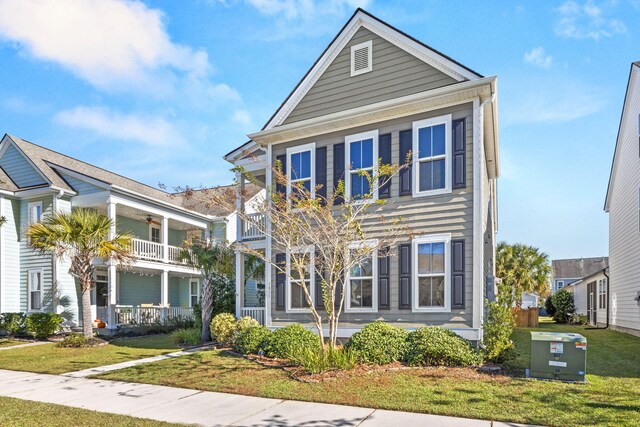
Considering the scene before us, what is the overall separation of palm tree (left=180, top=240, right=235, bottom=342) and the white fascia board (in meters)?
4.26

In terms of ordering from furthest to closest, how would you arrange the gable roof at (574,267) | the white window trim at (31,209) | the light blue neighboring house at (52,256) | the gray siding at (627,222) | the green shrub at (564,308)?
1. the gable roof at (574,267)
2. the green shrub at (564,308)
3. the white window trim at (31,209)
4. the light blue neighboring house at (52,256)
5. the gray siding at (627,222)

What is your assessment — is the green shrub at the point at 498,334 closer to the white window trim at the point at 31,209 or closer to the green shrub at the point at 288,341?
the green shrub at the point at 288,341

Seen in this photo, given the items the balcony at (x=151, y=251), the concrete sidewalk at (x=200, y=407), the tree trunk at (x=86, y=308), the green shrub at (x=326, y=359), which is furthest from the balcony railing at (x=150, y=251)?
the green shrub at (x=326, y=359)

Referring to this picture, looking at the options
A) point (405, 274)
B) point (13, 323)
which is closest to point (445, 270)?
point (405, 274)

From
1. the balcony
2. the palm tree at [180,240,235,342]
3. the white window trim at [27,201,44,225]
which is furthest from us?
the balcony

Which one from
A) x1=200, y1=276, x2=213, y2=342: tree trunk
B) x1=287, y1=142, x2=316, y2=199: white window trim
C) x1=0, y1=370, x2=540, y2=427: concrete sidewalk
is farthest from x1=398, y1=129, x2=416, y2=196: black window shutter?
x1=200, y1=276, x2=213, y2=342: tree trunk

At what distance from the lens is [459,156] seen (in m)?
11.1

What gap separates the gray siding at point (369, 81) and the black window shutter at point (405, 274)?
407 centimetres

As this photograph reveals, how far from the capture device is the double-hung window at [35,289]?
19297 millimetres

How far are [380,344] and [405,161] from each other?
4.60 meters

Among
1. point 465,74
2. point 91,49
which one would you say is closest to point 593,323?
point 465,74

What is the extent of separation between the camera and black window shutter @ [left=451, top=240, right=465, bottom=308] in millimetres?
10711

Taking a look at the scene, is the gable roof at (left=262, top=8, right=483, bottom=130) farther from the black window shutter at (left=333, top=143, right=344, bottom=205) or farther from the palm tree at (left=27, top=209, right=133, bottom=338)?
the palm tree at (left=27, top=209, right=133, bottom=338)

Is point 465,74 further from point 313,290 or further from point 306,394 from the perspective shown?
point 306,394
